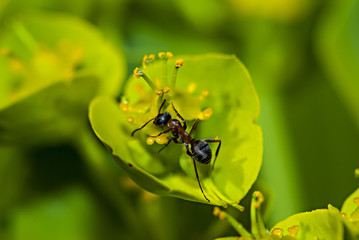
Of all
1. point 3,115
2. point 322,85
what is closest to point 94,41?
point 3,115

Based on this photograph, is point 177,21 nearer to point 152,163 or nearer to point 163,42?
point 163,42

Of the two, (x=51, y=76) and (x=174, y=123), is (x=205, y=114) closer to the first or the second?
(x=174, y=123)

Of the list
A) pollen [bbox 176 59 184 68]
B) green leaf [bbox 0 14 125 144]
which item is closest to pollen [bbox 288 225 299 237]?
pollen [bbox 176 59 184 68]

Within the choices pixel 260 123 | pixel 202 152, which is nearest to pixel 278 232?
pixel 202 152

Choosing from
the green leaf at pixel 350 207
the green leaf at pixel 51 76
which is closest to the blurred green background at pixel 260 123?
the green leaf at pixel 51 76

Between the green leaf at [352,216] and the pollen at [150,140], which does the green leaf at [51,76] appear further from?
the green leaf at [352,216]

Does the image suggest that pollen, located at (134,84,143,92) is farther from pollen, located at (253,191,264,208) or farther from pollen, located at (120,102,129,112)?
pollen, located at (253,191,264,208)
